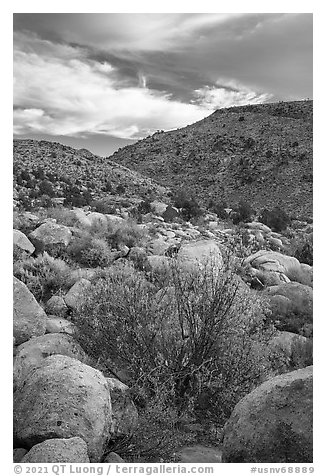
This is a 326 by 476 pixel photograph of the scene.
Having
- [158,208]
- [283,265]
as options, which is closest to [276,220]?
[158,208]

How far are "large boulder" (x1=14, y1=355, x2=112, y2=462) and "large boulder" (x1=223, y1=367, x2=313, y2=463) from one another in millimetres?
919

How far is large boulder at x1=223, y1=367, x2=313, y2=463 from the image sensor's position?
317 centimetres

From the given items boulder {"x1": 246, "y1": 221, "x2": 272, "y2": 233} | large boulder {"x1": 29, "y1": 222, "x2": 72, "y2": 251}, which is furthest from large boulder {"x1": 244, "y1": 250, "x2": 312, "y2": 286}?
boulder {"x1": 246, "y1": 221, "x2": 272, "y2": 233}

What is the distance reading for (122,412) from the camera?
3.99m

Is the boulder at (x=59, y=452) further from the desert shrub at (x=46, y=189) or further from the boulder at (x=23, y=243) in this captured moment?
the desert shrub at (x=46, y=189)

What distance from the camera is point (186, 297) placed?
15.3ft

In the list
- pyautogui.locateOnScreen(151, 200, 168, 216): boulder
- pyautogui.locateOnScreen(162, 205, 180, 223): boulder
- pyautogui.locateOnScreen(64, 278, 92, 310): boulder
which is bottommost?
pyautogui.locateOnScreen(64, 278, 92, 310): boulder

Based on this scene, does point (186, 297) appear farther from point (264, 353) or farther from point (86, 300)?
point (86, 300)

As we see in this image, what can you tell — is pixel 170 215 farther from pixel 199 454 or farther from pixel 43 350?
pixel 199 454

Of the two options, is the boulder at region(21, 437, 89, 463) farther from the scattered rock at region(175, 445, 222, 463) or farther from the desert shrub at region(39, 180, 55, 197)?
the desert shrub at region(39, 180, 55, 197)

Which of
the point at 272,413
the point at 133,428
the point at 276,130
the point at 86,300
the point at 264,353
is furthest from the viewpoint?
the point at 276,130

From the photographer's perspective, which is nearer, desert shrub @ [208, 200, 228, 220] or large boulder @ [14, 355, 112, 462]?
large boulder @ [14, 355, 112, 462]
